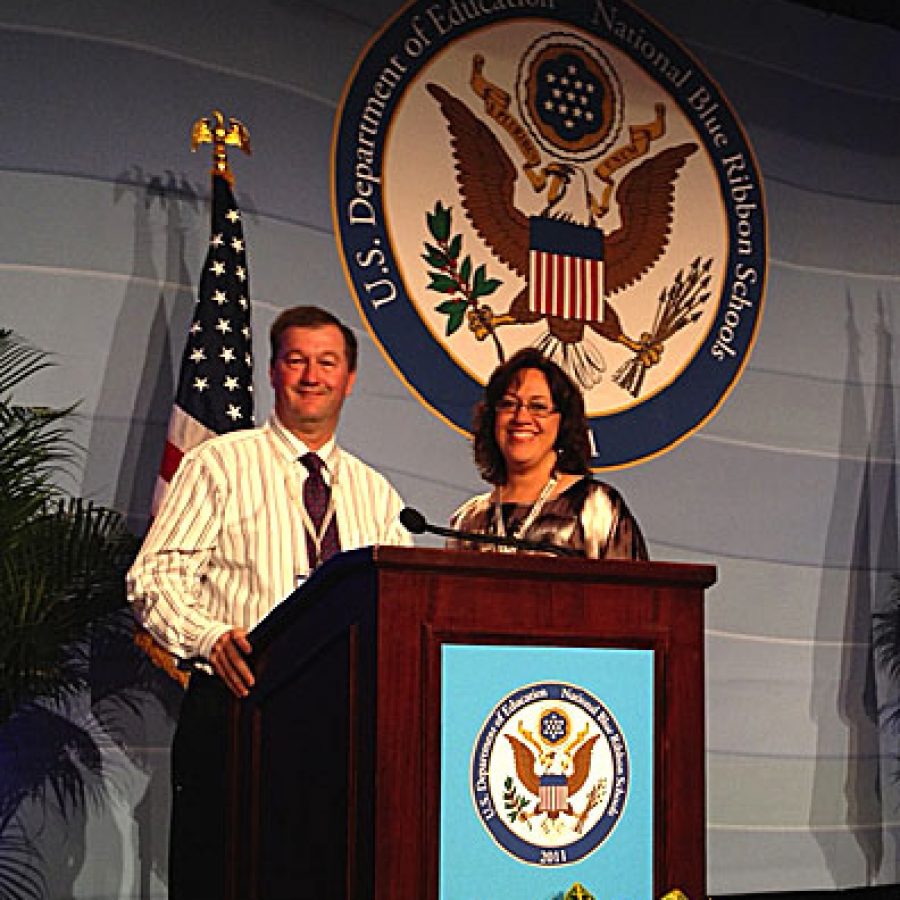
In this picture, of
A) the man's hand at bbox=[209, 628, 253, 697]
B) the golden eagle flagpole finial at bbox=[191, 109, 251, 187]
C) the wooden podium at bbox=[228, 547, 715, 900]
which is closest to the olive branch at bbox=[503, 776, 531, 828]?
the wooden podium at bbox=[228, 547, 715, 900]

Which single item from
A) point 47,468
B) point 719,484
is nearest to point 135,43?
point 47,468

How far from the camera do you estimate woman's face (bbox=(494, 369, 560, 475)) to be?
135 inches

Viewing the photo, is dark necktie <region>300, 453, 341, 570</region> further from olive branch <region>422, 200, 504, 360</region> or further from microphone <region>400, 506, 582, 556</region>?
olive branch <region>422, 200, 504, 360</region>

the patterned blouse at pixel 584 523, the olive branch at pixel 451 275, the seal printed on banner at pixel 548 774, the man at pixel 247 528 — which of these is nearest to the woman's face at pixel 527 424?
the patterned blouse at pixel 584 523

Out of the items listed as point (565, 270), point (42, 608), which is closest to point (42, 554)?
point (42, 608)

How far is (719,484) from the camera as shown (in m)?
5.85

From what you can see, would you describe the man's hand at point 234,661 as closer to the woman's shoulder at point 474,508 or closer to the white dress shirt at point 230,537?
the white dress shirt at point 230,537

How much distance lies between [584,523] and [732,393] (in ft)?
Answer: 9.30

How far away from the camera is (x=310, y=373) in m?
3.46

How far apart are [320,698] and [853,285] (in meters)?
4.41

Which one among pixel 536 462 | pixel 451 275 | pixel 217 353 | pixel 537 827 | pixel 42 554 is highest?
pixel 451 275

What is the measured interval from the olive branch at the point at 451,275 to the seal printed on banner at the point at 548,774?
3.10 metres

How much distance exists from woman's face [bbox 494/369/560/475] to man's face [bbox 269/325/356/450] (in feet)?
1.24

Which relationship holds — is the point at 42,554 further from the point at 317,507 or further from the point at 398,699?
the point at 398,699
